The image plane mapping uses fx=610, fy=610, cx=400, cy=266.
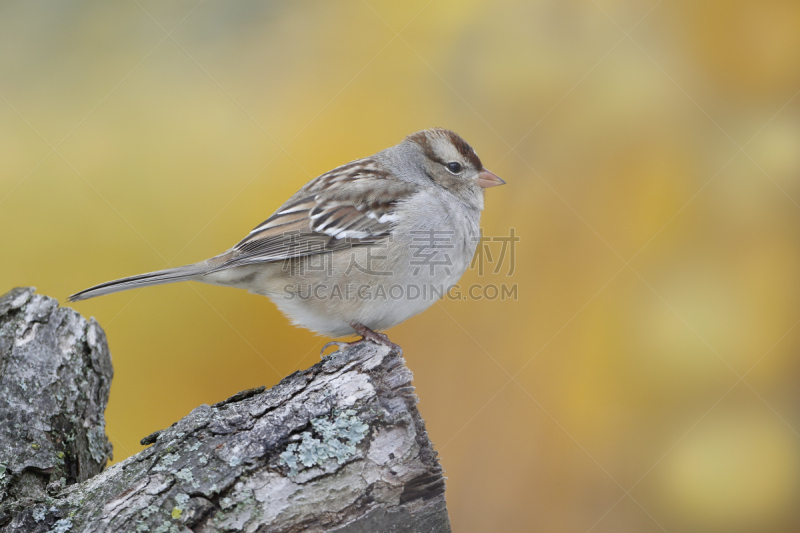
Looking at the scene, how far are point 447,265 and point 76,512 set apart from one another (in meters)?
1.43

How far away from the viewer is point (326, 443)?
150 centimetres

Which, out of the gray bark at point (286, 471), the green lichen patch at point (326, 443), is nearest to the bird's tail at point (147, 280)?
the gray bark at point (286, 471)

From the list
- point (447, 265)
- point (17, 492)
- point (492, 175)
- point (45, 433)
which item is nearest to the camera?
point (17, 492)

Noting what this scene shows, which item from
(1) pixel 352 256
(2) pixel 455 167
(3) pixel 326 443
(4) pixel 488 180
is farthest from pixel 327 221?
(3) pixel 326 443

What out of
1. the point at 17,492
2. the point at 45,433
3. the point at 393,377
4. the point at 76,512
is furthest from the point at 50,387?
the point at 393,377

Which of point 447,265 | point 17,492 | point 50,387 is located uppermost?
point 50,387

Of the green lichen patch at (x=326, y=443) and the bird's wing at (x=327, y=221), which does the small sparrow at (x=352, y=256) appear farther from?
the green lichen patch at (x=326, y=443)

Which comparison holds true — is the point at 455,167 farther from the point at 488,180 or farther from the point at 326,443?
the point at 326,443

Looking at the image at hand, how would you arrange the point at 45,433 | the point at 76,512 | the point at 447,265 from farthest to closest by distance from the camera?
the point at 447,265, the point at 45,433, the point at 76,512

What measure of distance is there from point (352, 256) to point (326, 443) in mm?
925

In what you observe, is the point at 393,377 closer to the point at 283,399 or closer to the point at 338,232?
the point at 283,399

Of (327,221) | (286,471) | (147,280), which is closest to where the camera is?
(286,471)

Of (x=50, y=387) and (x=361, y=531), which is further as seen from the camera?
(x=50, y=387)

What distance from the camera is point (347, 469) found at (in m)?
1.49
